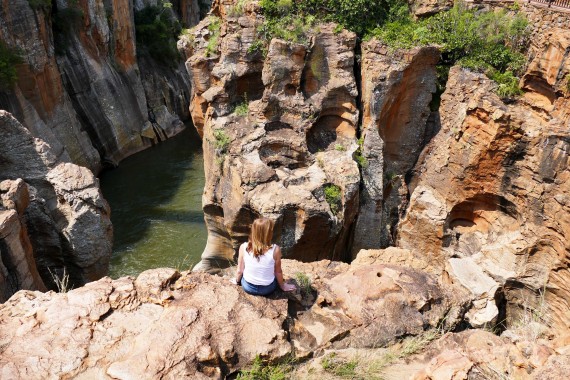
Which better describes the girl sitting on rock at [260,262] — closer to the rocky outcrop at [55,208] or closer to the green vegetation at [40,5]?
the rocky outcrop at [55,208]

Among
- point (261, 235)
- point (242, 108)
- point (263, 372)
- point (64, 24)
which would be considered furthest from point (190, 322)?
point (64, 24)

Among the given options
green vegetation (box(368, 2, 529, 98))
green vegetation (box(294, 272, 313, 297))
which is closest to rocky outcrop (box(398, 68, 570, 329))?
green vegetation (box(368, 2, 529, 98))

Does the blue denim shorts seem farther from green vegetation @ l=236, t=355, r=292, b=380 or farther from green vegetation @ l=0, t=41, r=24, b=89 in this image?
green vegetation @ l=0, t=41, r=24, b=89

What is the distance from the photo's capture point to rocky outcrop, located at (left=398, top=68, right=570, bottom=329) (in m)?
8.26

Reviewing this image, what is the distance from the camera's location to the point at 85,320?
4680 mm

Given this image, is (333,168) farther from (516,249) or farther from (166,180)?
(166,180)

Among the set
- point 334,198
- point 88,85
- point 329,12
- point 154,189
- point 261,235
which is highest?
point 329,12

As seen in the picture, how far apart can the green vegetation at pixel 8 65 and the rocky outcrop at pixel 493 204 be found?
1388cm

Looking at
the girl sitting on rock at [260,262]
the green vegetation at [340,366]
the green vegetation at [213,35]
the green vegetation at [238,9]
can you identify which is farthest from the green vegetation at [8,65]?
the green vegetation at [340,366]

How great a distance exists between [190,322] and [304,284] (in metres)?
1.65

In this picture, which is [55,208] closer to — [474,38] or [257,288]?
[257,288]

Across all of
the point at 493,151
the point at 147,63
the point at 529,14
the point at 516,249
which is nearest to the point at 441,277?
the point at 516,249

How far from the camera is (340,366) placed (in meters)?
4.57

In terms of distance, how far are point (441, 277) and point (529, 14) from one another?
6.83 m
